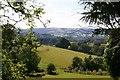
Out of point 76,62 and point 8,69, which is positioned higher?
point 8,69

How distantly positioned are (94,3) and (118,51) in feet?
8.01

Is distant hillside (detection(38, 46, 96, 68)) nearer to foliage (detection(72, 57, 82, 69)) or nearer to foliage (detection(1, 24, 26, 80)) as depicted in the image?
foliage (detection(72, 57, 82, 69))

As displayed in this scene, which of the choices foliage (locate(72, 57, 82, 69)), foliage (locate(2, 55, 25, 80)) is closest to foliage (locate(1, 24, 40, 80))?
foliage (locate(2, 55, 25, 80))

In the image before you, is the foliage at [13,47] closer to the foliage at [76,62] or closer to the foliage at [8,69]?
the foliage at [8,69]

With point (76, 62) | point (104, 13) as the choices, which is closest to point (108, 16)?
point (104, 13)

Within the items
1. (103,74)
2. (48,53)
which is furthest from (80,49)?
(103,74)

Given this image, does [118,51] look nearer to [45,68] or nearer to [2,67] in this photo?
[2,67]

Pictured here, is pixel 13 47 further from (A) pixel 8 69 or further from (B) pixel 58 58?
(B) pixel 58 58

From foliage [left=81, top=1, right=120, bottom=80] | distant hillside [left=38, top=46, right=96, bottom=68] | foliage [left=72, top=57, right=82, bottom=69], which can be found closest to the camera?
foliage [left=81, top=1, right=120, bottom=80]

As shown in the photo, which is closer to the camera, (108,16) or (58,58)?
(108,16)

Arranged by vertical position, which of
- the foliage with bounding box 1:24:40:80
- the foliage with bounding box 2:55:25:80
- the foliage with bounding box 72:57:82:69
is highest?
the foliage with bounding box 1:24:40:80

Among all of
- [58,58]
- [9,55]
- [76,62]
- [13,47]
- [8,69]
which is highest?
[13,47]

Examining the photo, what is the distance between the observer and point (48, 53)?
142375mm

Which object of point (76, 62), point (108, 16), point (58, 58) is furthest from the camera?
point (58, 58)
